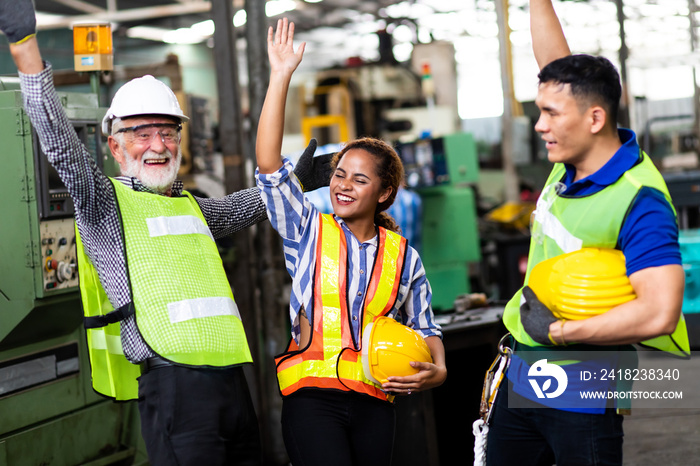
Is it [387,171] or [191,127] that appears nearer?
[387,171]

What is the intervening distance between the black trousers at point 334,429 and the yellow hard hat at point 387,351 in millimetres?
113

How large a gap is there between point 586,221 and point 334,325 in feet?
2.76

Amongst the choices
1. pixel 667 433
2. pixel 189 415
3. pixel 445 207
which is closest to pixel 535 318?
pixel 189 415

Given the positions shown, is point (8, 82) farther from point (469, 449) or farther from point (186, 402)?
point (469, 449)

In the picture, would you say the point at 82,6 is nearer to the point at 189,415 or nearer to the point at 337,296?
the point at 337,296

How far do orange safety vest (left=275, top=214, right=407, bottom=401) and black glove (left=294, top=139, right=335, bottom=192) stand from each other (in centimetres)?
37

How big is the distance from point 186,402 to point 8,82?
2086 mm

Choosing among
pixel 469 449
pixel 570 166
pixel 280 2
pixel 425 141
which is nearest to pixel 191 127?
pixel 425 141

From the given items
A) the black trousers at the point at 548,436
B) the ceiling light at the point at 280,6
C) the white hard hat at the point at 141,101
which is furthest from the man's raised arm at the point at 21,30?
the ceiling light at the point at 280,6

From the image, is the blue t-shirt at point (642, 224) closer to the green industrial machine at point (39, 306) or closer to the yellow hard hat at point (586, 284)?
the yellow hard hat at point (586, 284)

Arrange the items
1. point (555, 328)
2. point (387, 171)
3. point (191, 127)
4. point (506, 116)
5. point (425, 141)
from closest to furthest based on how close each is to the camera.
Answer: point (555, 328) < point (387, 171) < point (191, 127) < point (425, 141) < point (506, 116)

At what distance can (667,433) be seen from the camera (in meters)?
4.88

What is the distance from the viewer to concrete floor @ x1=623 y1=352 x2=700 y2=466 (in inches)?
177

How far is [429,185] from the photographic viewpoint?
7.81 meters
